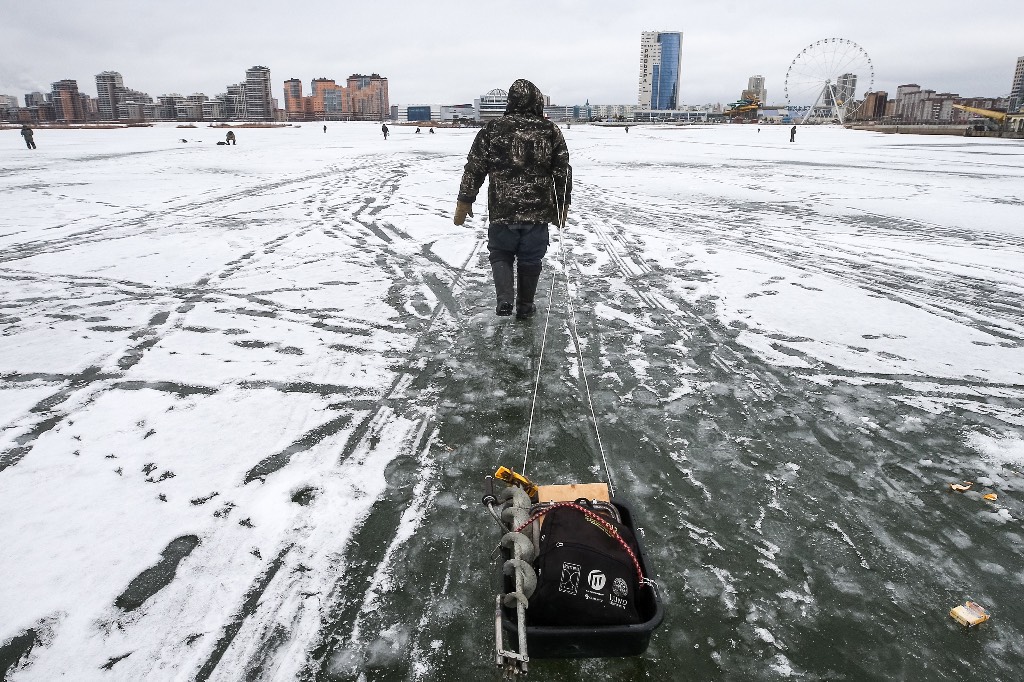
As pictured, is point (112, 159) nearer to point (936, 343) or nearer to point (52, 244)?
point (52, 244)

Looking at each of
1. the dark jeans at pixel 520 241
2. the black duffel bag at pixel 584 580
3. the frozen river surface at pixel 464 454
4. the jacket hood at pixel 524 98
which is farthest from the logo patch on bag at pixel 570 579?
the jacket hood at pixel 524 98

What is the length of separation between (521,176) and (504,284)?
0.96 meters

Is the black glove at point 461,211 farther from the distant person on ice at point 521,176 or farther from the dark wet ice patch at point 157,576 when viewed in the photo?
the dark wet ice patch at point 157,576

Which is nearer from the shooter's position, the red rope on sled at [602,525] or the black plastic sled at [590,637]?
the black plastic sled at [590,637]

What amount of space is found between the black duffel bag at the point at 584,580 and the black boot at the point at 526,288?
10.7 feet

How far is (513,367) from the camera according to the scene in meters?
4.18

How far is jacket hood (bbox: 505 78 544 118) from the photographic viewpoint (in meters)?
4.58

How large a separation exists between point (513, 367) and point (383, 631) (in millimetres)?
2378

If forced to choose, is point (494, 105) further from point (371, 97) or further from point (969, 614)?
point (371, 97)

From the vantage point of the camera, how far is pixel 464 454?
3084mm

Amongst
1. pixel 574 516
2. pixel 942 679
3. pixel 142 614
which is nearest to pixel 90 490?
pixel 142 614

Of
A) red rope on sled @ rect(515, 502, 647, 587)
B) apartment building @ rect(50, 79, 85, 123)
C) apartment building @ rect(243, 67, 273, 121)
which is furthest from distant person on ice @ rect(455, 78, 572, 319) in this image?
apartment building @ rect(50, 79, 85, 123)

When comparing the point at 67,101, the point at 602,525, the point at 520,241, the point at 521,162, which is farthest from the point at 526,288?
the point at 67,101

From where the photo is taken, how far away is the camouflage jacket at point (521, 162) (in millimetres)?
4633
